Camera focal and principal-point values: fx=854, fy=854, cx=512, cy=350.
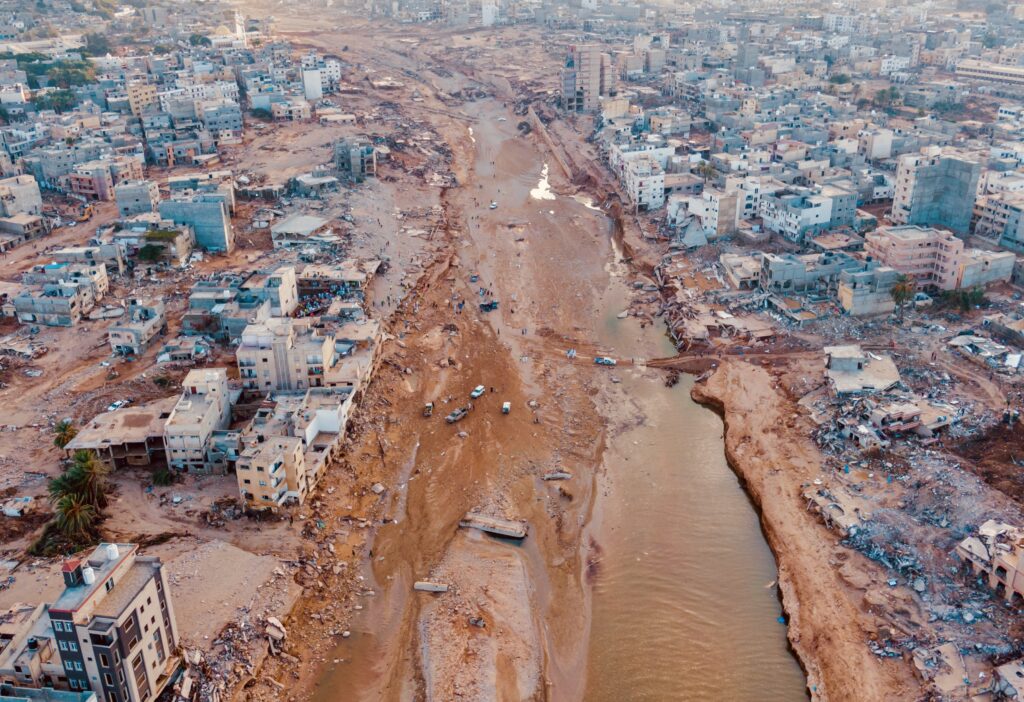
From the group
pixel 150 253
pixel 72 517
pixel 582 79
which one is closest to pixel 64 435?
pixel 72 517

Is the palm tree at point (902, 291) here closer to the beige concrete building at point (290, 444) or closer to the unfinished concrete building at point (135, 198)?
the beige concrete building at point (290, 444)

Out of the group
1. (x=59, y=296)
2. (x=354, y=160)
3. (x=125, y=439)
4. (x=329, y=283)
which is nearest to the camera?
(x=125, y=439)

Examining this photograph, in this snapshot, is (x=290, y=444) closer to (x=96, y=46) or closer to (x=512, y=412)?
(x=512, y=412)

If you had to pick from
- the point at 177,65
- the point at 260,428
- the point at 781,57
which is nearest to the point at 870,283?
the point at 260,428

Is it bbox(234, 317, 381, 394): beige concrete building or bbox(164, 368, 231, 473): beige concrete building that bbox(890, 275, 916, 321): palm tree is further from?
bbox(164, 368, 231, 473): beige concrete building

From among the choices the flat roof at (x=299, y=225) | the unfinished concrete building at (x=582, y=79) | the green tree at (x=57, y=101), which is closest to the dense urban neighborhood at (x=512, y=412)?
the flat roof at (x=299, y=225)

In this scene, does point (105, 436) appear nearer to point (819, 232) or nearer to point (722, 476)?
point (722, 476)

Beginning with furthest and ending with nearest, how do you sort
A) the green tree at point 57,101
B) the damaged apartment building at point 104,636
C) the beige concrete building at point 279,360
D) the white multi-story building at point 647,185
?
the green tree at point 57,101
the white multi-story building at point 647,185
the beige concrete building at point 279,360
the damaged apartment building at point 104,636
